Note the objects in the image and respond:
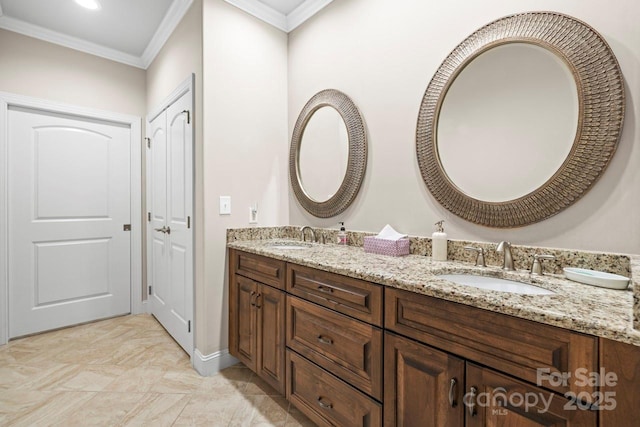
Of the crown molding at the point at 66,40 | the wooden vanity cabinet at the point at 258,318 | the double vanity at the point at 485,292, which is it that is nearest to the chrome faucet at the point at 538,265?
the double vanity at the point at 485,292

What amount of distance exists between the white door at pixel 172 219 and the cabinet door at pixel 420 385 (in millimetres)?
1623

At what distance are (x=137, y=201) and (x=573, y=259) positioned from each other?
11.6ft

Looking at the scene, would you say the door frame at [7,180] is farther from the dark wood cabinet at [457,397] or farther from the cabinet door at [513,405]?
the cabinet door at [513,405]

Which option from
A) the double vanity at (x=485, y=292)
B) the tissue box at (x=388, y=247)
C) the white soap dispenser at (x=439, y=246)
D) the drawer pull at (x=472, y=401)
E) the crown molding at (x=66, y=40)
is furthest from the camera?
the crown molding at (x=66, y=40)

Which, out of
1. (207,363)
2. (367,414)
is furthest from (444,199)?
(207,363)

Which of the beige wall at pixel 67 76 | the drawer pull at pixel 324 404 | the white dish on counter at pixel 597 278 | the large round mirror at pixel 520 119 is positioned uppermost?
the beige wall at pixel 67 76

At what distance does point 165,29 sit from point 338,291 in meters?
2.73

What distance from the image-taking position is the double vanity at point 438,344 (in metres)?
0.69

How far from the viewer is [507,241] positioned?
4.35 ft

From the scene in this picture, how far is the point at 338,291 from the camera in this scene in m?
1.29

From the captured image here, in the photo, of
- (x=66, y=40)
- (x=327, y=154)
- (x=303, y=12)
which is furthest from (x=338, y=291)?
(x=66, y=40)

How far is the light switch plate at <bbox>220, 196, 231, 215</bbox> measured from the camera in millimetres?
2115

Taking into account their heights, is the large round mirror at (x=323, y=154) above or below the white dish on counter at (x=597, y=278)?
above

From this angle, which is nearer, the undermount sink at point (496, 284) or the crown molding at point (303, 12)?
the undermount sink at point (496, 284)
